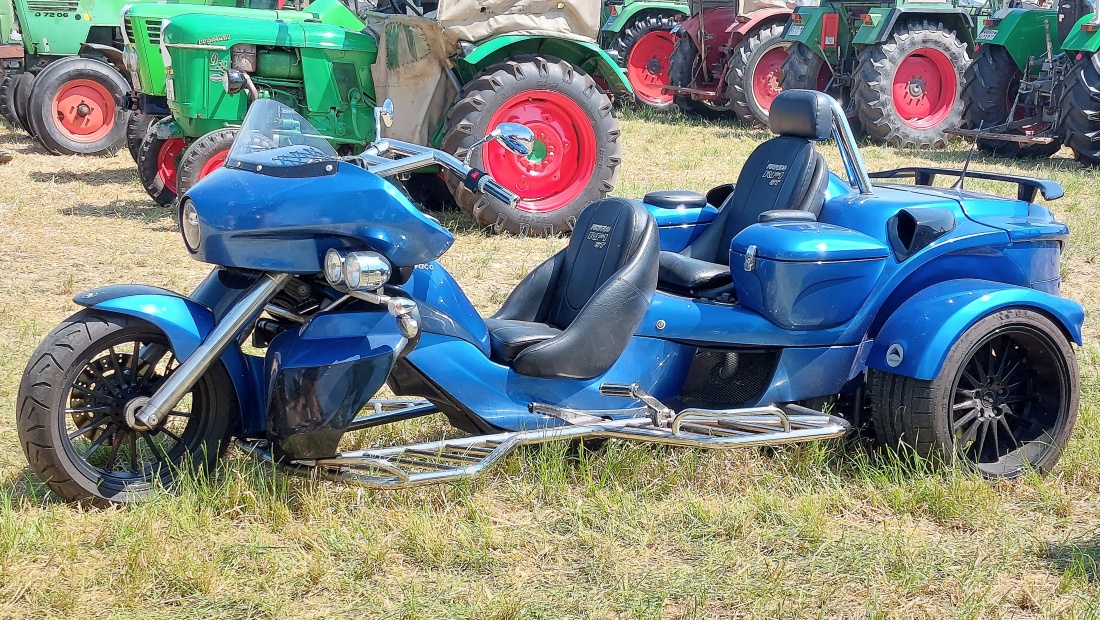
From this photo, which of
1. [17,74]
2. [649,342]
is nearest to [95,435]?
[649,342]

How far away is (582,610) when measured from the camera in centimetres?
281

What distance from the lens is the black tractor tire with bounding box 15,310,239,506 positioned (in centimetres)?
301

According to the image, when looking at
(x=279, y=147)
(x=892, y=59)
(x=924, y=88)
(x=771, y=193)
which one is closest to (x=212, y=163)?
(x=771, y=193)

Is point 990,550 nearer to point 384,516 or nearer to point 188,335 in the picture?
point 384,516

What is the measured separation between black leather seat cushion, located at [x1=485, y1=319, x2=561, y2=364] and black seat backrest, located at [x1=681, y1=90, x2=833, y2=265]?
0.94 meters

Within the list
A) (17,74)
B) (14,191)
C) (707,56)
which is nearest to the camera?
(14,191)

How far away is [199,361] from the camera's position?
2996 mm

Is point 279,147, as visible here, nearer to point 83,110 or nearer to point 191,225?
point 191,225

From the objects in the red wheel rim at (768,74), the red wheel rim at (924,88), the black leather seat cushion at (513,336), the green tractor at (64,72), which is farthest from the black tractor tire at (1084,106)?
the green tractor at (64,72)

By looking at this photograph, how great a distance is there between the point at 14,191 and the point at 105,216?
128 cm

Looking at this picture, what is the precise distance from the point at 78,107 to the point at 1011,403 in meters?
8.81

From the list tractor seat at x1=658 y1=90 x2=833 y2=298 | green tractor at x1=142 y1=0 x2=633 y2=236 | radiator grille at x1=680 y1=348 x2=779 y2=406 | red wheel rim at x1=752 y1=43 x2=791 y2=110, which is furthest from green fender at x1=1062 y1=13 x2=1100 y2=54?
radiator grille at x1=680 y1=348 x2=779 y2=406

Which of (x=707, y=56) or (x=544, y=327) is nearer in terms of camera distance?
(x=544, y=327)

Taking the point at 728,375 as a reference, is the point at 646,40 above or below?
above
